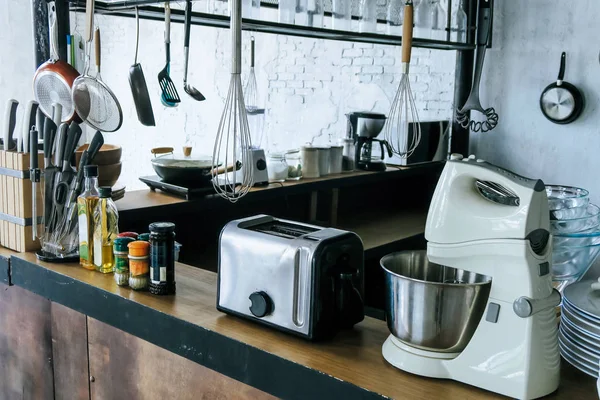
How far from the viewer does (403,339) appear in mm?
1188

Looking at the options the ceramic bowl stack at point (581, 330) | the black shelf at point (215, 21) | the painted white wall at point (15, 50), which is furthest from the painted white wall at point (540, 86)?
the painted white wall at point (15, 50)

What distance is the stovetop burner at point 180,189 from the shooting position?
228cm

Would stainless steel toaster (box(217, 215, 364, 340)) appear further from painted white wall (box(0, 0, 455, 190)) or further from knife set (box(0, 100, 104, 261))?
Answer: painted white wall (box(0, 0, 455, 190))

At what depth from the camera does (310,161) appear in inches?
116

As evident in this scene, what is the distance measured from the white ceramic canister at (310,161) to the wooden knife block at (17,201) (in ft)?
4.41

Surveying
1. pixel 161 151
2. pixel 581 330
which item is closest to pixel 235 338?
pixel 581 330

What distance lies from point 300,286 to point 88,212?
715mm

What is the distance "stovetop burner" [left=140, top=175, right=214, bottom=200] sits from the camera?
7.47 feet

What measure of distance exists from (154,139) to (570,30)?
378cm

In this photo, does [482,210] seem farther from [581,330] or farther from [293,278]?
[293,278]

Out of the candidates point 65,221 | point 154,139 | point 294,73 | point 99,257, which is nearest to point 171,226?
point 99,257

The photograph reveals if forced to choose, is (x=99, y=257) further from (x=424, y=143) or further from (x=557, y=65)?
(x=557, y=65)

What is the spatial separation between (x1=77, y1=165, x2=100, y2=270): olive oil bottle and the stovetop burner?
0.57 metres

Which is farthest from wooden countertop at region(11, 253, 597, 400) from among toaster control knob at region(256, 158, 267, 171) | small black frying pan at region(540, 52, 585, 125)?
small black frying pan at region(540, 52, 585, 125)
